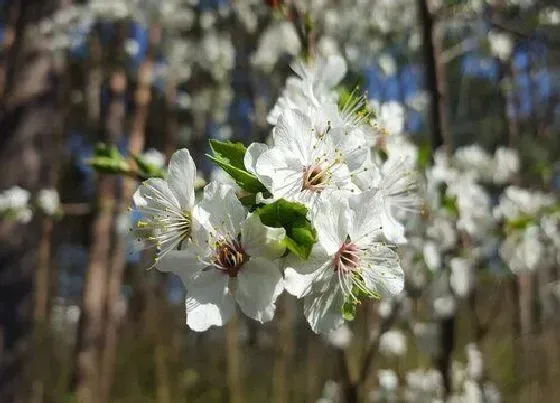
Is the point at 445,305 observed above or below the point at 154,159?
below

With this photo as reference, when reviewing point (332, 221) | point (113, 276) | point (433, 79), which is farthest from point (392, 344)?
→ point (332, 221)

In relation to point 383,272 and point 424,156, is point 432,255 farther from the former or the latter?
point 383,272

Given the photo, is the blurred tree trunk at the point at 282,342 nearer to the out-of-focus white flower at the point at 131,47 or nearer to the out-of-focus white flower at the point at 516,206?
the out-of-focus white flower at the point at 516,206

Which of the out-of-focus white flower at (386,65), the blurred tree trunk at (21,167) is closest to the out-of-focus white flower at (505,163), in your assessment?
the out-of-focus white flower at (386,65)

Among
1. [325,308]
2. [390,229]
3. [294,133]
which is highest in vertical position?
[294,133]

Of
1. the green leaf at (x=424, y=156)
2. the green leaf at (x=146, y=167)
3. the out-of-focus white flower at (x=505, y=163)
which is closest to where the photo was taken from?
the green leaf at (x=146, y=167)

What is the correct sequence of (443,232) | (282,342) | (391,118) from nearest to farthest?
(391,118) → (443,232) → (282,342)

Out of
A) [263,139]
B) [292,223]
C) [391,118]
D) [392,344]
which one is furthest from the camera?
[392,344]
